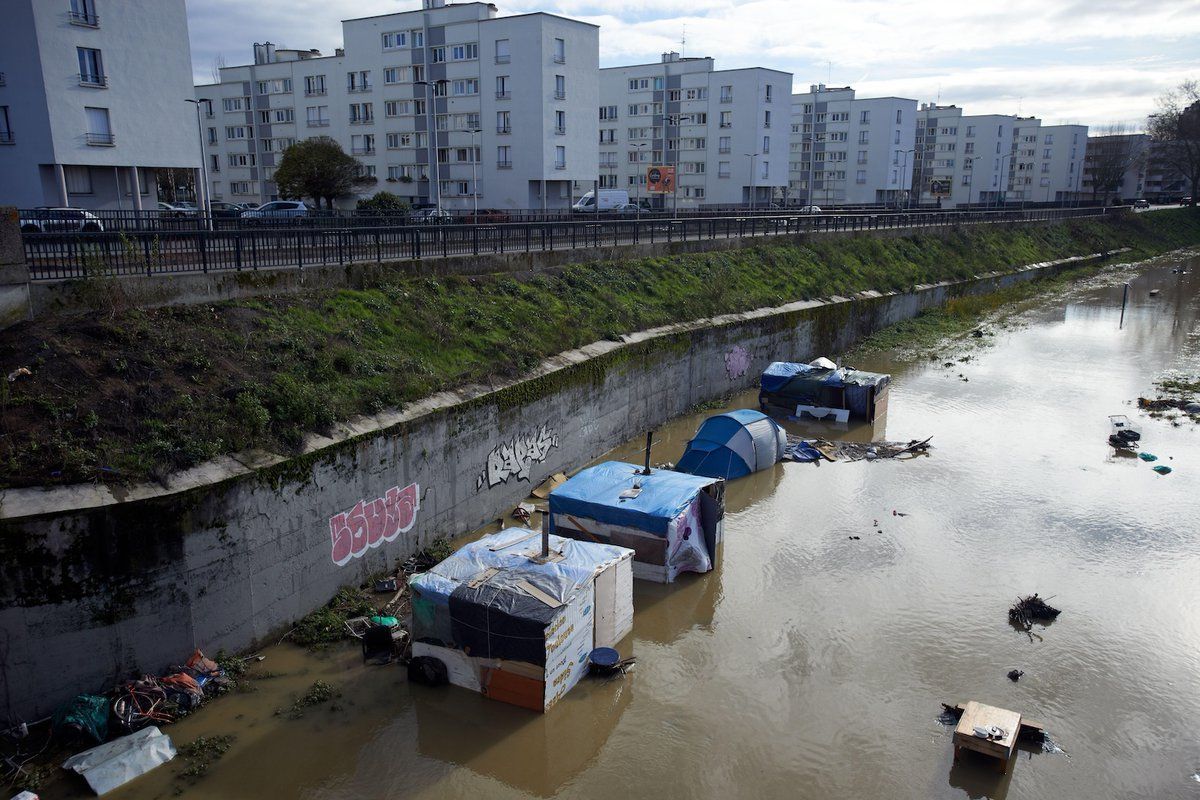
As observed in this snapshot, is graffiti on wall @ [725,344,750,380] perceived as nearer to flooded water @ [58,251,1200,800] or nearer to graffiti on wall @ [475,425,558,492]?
flooded water @ [58,251,1200,800]

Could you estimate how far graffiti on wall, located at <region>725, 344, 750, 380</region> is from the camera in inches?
982

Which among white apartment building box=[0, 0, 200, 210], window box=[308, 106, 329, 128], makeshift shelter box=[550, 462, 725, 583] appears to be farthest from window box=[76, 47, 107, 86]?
makeshift shelter box=[550, 462, 725, 583]

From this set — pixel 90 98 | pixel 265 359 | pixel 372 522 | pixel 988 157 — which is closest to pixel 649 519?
pixel 372 522

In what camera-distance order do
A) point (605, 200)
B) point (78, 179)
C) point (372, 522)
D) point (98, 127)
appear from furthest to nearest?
1. point (605, 200)
2. point (78, 179)
3. point (98, 127)
4. point (372, 522)

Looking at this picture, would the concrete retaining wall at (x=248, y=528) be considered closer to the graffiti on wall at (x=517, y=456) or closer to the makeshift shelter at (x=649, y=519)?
the graffiti on wall at (x=517, y=456)

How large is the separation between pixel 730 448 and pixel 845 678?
776 cm

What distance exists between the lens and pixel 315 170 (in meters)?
44.4

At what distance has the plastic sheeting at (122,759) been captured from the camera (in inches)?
337

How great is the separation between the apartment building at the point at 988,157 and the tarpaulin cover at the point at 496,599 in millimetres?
110022

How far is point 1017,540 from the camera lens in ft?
49.3

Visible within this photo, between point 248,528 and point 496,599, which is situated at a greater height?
point 248,528

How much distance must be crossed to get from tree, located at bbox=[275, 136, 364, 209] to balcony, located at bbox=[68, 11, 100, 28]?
40.1ft

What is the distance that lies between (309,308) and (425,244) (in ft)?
16.3

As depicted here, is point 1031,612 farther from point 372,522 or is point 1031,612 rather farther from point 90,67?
point 90,67
